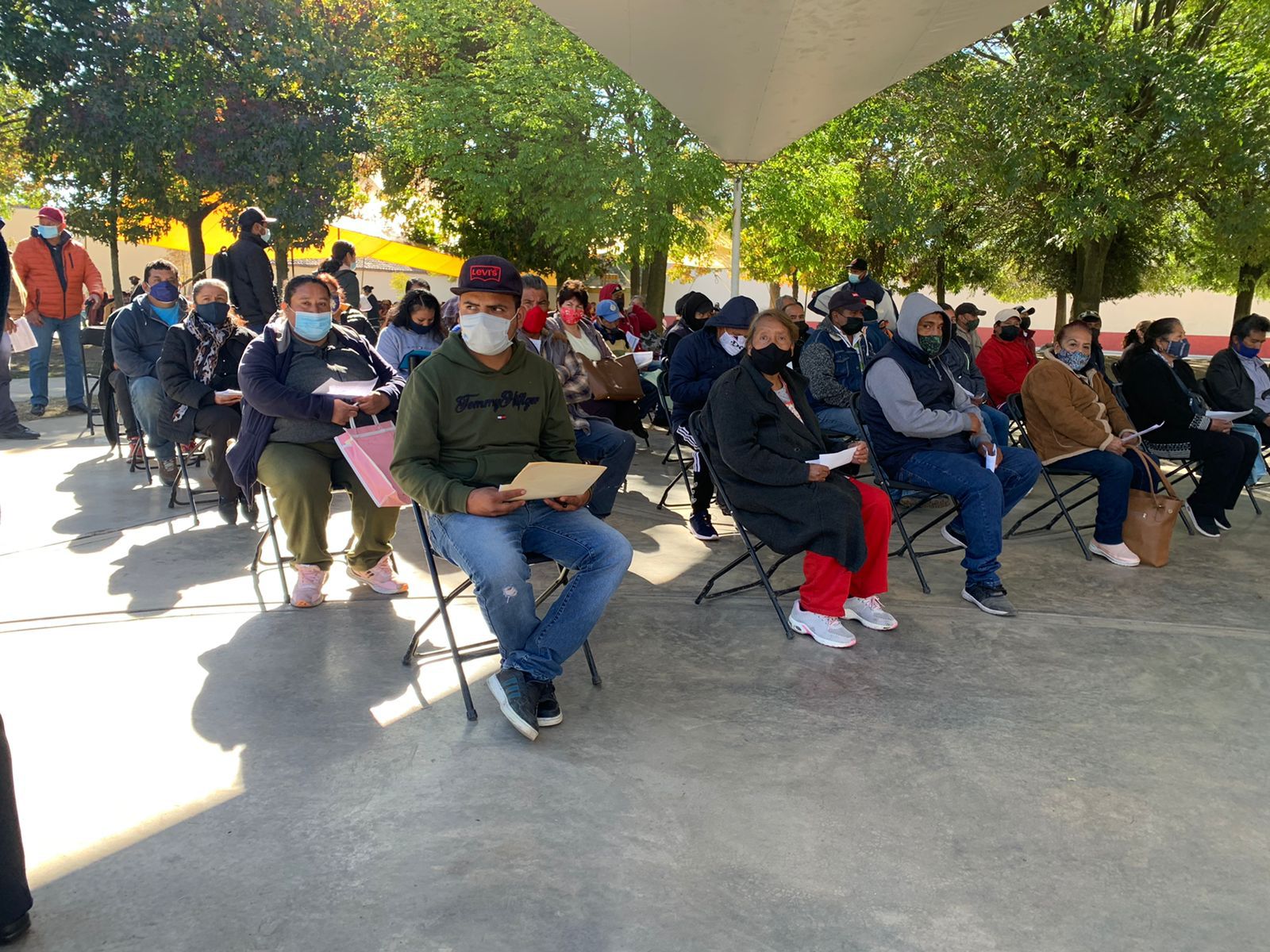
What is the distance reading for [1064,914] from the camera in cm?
257

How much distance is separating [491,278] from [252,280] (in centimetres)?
512

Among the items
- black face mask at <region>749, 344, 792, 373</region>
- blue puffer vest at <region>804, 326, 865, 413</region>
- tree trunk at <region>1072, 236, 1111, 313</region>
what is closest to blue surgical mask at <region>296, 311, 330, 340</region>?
black face mask at <region>749, 344, 792, 373</region>

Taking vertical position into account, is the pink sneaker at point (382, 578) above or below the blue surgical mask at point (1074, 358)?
below

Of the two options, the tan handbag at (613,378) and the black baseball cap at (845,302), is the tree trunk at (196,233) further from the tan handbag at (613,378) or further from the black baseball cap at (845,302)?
the black baseball cap at (845,302)

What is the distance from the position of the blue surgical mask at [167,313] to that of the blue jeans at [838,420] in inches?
182

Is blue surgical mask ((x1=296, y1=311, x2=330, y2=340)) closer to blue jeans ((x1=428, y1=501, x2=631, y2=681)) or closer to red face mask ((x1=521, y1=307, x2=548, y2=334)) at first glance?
red face mask ((x1=521, y1=307, x2=548, y2=334))

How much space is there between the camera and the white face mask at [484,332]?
376 cm

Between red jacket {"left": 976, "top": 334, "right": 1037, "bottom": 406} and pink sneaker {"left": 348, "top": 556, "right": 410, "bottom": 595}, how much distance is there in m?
5.77

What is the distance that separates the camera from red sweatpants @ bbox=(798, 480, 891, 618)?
4.51m

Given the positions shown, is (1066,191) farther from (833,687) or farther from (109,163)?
(109,163)

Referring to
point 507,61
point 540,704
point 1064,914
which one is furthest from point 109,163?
point 1064,914

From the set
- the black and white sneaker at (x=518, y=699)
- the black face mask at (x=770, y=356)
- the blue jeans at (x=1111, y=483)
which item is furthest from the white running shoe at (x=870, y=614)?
the blue jeans at (x=1111, y=483)

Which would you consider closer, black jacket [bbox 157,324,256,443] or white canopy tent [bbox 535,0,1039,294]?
black jacket [bbox 157,324,256,443]

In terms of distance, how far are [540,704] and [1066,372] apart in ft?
13.9
